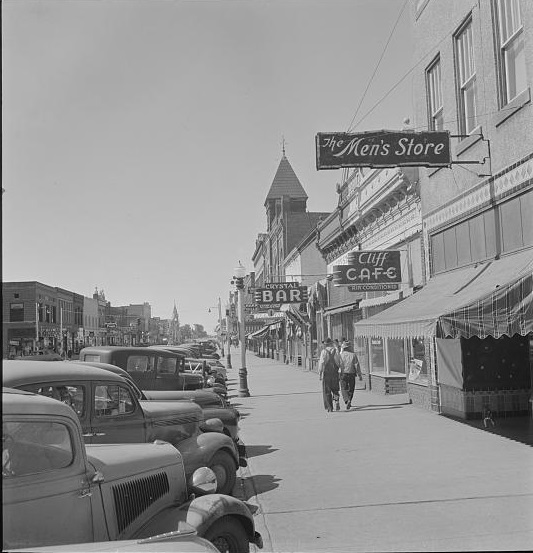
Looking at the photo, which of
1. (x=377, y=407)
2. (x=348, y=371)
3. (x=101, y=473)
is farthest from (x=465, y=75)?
(x=101, y=473)

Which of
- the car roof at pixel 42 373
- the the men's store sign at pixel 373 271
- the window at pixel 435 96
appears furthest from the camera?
the the men's store sign at pixel 373 271

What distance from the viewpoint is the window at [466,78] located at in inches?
475

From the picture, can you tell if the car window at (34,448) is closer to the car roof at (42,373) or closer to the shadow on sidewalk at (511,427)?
the car roof at (42,373)

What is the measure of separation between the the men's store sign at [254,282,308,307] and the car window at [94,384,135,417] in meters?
23.2

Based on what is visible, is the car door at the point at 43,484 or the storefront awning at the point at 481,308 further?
the storefront awning at the point at 481,308

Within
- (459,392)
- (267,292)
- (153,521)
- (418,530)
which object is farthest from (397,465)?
(267,292)

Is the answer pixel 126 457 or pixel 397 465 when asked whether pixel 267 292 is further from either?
pixel 126 457

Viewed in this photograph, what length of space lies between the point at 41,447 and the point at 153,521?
1.20 meters

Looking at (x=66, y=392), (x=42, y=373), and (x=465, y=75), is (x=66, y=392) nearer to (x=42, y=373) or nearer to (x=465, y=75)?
(x=42, y=373)

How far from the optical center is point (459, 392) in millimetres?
12531

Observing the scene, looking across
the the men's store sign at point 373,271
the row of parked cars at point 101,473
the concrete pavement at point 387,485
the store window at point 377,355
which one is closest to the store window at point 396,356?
the store window at point 377,355

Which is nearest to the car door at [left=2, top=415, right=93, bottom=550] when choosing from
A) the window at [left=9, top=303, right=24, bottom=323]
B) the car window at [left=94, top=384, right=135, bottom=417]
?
the car window at [left=94, top=384, right=135, bottom=417]

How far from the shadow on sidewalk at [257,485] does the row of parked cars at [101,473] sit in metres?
0.48

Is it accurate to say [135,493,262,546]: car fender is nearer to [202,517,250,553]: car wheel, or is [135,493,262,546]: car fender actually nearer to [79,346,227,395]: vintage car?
[202,517,250,553]: car wheel
